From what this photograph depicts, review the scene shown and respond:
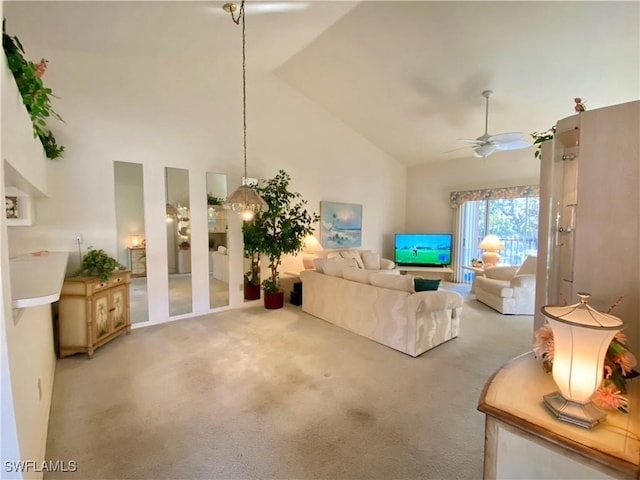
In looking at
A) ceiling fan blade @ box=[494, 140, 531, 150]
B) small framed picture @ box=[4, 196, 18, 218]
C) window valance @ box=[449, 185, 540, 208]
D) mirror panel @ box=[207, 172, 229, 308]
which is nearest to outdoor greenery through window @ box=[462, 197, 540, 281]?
window valance @ box=[449, 185, 540, 208]

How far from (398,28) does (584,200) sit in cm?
329

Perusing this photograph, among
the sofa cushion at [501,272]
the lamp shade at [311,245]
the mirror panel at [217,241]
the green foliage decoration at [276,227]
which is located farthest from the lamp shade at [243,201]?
the sofa cushion at [501,272]

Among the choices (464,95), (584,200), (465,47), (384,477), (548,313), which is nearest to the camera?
(548,313)

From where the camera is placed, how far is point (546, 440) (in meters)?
0.91

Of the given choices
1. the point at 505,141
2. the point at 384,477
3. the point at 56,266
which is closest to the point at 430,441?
the point at 384,477

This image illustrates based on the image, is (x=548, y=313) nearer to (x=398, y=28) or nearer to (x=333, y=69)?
(x=398, y=28)

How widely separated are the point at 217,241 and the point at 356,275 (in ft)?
7.74

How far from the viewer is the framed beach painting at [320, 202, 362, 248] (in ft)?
20.4

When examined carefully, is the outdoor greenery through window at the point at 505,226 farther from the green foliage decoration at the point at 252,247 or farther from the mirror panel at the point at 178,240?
the mirror panel at the point at 178,240

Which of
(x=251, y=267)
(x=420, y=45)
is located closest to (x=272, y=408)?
(x=251, y=267)

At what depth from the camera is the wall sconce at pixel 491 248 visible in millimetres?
5793

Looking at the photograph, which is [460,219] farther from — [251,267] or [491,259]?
[251,267]

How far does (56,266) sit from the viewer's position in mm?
2225

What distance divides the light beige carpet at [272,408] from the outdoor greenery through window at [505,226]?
3167 mm
